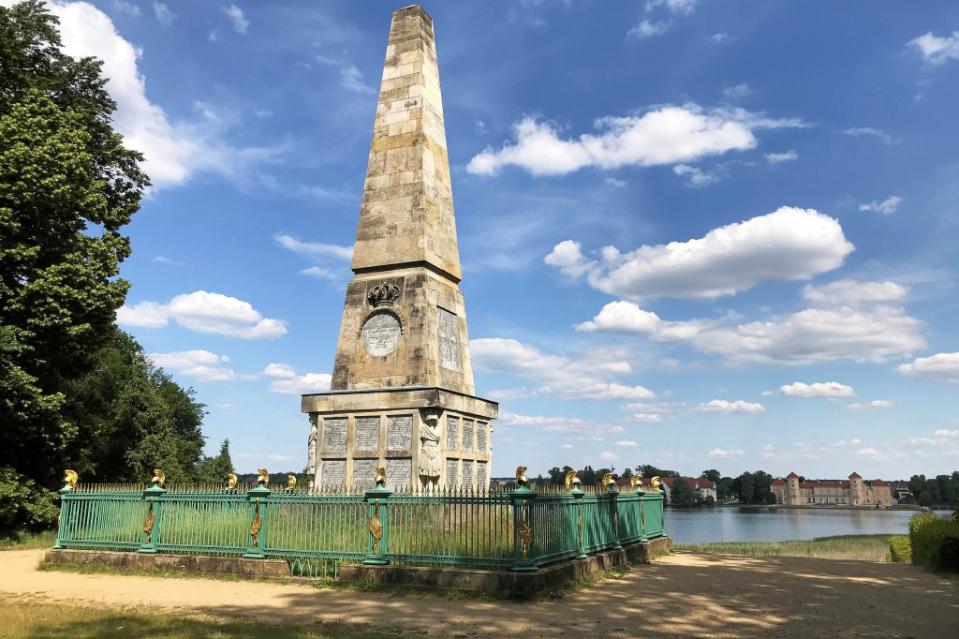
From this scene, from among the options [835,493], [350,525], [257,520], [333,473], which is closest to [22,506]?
[333,473]

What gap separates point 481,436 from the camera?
637 inches

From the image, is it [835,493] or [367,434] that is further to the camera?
[835,493]

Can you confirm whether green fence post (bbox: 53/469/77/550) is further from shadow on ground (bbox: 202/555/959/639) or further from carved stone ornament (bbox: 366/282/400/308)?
carved stone ornament (bbox: 366/282/400/308)

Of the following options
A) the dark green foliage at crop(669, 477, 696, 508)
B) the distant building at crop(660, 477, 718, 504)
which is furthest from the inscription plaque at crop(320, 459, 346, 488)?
the distant building at crop(660, 477, 718, 504)

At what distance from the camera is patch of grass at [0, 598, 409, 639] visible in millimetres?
7445

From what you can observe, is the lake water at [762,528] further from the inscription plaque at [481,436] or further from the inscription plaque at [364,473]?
the inscription plaque at [364,473]

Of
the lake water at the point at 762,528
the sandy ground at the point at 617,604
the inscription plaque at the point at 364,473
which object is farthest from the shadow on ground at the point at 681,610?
the lake water at the point at 762,528

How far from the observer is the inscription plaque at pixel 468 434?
15.3 meters

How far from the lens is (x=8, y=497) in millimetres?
17938

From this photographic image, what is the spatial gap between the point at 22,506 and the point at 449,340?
1282 centimetres

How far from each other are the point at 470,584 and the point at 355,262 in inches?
344

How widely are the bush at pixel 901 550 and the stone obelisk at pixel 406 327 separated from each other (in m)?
10.9

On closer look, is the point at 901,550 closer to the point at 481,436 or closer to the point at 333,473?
the point at 481,436

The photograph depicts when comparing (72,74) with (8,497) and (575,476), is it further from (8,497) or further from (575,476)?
(575,476)
